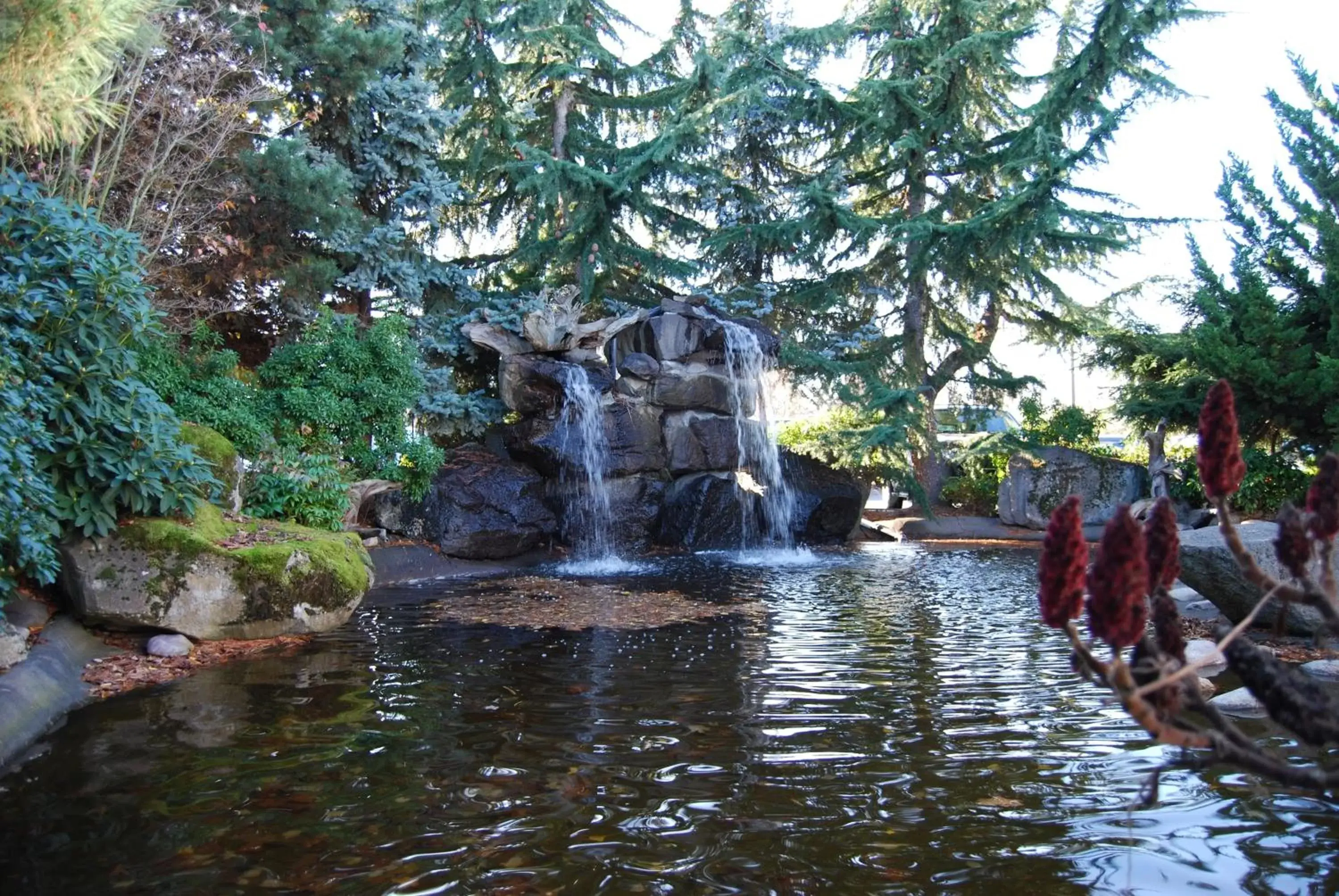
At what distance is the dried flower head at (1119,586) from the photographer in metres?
1.46

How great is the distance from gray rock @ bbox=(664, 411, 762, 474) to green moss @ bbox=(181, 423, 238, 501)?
292 inches

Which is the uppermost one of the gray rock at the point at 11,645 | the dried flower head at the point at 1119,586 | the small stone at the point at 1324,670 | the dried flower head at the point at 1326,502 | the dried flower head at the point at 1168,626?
the dried flower head at the point at 1326,502

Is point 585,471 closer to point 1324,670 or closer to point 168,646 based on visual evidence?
point 168,646

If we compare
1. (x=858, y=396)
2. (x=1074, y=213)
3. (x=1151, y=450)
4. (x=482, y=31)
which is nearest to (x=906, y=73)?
(x=1074, y=213)

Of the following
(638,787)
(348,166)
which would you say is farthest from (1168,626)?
(348,166)

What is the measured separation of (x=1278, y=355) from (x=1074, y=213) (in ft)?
14.9

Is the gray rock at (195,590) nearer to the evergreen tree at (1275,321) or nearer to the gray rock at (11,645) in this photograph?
the gray rock at (11,645)

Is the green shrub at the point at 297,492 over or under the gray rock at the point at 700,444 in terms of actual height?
under

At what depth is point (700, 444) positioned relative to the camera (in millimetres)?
14875

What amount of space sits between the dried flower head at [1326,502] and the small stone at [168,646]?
279 inches

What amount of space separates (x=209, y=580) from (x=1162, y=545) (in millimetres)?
7105

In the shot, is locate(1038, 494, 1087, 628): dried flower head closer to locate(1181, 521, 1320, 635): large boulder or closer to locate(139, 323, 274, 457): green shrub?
locate(1181, 521, 1320, 635): large boulder

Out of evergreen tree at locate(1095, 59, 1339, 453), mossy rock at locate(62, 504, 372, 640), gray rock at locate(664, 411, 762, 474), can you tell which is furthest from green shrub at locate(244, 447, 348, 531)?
evergreen tree at locate(1095, 59, 1339, 453)

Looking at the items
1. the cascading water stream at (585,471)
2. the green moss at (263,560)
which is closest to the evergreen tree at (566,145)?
the cascading water stream at (585,471)
